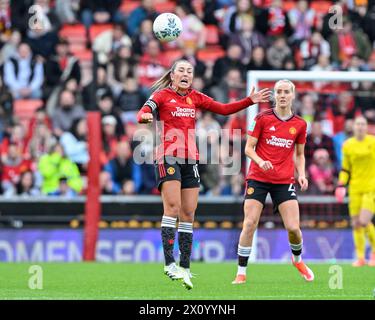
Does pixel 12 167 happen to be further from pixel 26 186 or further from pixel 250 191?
pixel 250 191

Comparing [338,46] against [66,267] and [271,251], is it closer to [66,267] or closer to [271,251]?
[271,251]

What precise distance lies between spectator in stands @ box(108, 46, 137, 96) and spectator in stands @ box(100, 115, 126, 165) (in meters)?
1.09

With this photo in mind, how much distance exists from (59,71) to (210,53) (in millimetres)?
3368

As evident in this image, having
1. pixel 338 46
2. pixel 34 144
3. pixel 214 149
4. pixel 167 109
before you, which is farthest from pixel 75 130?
pixel 167 109

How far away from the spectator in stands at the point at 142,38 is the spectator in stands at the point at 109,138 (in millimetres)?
2620

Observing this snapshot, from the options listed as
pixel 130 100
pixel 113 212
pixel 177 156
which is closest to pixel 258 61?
pixel 130 100

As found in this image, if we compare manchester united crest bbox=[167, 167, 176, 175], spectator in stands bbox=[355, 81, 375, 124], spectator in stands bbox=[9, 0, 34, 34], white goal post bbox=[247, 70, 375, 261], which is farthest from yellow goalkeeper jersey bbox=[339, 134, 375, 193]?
spectator in stands bbox=[9, 0, 34, 34]

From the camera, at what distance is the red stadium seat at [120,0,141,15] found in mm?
24047

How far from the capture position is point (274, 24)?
23188 millimetres

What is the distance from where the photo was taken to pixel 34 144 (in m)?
19.8

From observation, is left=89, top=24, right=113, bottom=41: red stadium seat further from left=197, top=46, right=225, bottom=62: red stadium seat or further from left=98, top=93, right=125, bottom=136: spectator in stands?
left=98, top=93, right=125, bottom=136: spectator in stands

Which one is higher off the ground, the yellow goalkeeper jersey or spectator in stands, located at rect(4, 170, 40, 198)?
the yellow goalkeeper jersey
